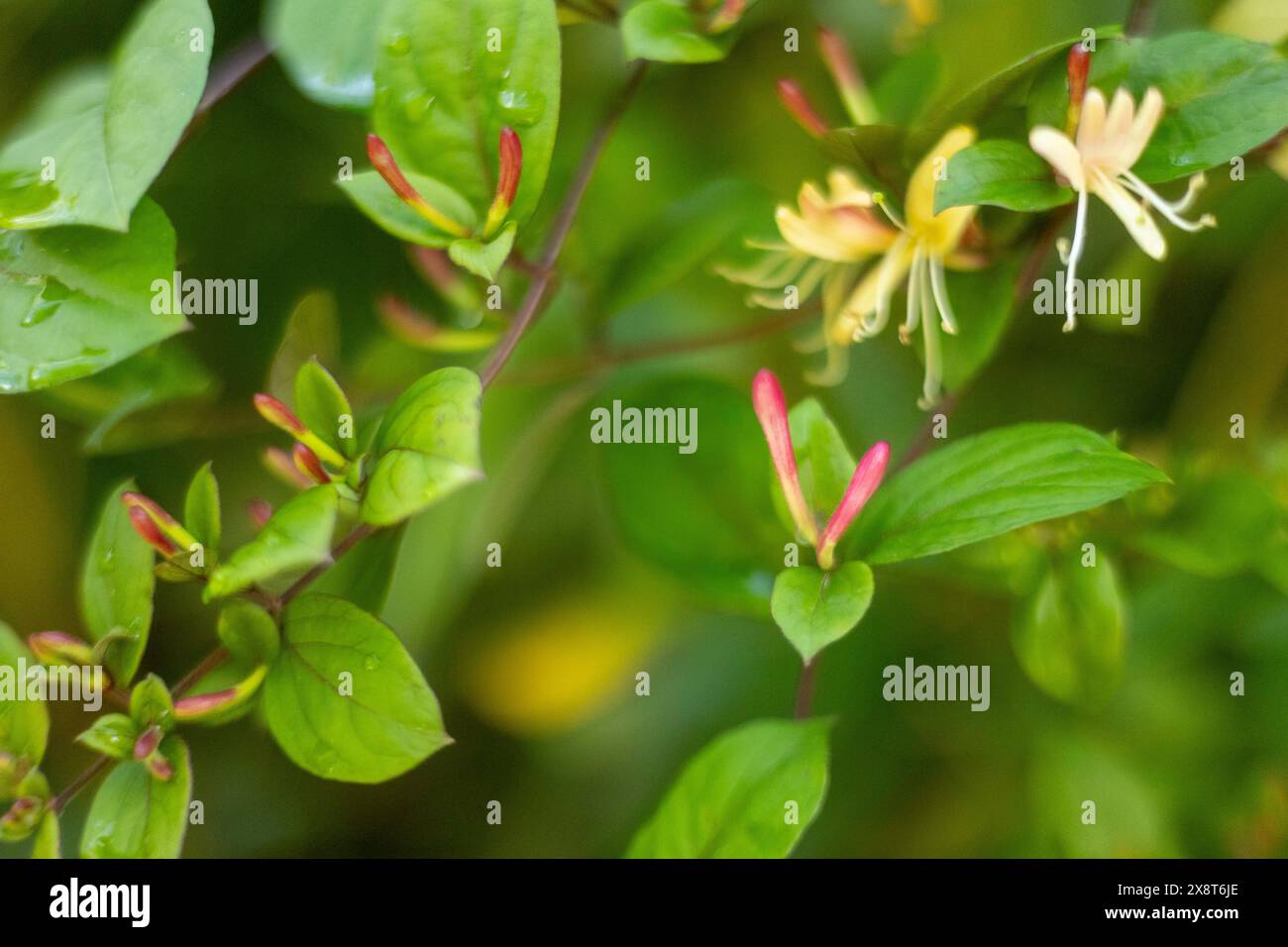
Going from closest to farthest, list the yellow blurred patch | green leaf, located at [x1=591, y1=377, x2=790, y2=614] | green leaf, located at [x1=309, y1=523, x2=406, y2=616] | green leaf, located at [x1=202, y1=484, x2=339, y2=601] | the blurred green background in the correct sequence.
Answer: green leaf, located at [x1=202, y1=484, x2=339, y2=601]
green leaf, located at [x1=309, y1=523, x2=406, y2=616]
green leaf, located at [x1=591, y1=377, x2=790, y2=614]
the blurred green background
the yellow blurred patch

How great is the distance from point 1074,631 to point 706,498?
19 cm

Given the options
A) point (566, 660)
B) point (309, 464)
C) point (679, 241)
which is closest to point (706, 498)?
point (679, 241)

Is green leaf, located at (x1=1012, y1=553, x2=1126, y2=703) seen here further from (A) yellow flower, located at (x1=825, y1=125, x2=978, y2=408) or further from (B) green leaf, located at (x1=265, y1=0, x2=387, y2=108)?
(B) green leaf, located at (x1=265, y1=0, x2=387, y2=108)

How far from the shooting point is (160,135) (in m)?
0.39

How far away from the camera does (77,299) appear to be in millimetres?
409

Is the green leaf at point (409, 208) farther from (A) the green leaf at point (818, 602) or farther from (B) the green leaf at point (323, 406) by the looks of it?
(A) the green leaf at point (818, 602)

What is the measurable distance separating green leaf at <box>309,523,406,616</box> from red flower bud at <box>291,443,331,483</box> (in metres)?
0.06

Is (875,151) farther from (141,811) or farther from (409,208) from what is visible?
(141,811)

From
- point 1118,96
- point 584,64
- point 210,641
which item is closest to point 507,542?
point 210,641

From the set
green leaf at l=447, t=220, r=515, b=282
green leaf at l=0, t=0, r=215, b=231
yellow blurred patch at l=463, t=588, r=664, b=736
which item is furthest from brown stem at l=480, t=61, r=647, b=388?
yellow blurred patch at l=463, t=588, r=664, b=736

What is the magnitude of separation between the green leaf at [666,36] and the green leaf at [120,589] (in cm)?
26

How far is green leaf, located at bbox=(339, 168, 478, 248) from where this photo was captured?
41 cm
